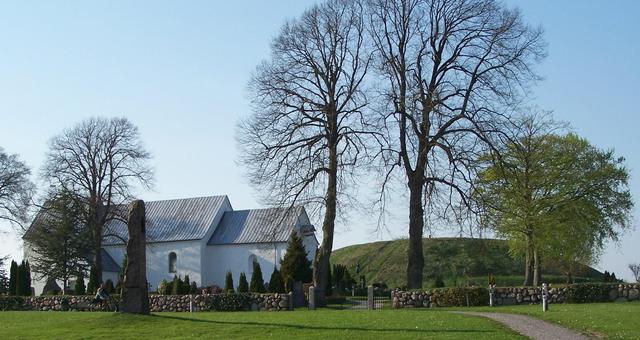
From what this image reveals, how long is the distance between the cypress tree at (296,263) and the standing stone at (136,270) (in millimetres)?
25547

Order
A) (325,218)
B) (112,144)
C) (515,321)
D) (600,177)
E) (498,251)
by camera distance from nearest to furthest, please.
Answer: (515,321) < (325,218) < (600,177) < (112,144) < (498,251)

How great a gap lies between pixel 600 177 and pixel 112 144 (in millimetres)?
33458

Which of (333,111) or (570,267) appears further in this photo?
(570,267)

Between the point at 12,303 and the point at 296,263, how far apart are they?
691 inches

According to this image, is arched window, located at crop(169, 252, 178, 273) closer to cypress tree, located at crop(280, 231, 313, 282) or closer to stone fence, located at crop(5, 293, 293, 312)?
cypress tree, located at crop(280, 231, 313, 282)

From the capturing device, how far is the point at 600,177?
152 ft

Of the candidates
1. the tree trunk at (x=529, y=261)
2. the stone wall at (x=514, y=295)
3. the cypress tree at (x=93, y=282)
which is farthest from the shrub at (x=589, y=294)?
the cypress tree at (x=93, y=282)

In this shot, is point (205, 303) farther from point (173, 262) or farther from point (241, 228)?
point (173, 262)

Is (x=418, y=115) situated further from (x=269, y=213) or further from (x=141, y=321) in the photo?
(x=141, y=321)

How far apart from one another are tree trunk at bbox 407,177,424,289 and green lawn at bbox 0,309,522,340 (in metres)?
13.4

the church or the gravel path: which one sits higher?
the church

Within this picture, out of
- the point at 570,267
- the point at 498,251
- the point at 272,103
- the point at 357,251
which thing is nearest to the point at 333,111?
the point at 272,103

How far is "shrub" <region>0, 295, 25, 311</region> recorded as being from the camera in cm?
4159

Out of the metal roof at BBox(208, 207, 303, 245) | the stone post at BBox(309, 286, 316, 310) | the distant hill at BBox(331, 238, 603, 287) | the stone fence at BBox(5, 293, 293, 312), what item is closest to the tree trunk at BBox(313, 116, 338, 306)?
the stone post at BBox(309, 286, 316, 310)
